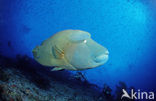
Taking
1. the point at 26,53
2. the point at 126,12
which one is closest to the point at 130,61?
the point at 126,12

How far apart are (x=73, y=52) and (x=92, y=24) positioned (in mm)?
5649

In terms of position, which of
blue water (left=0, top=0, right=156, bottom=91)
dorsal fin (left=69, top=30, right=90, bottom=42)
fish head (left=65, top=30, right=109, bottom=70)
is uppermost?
blue water (left=0, top=0, right=156, bottom=91)

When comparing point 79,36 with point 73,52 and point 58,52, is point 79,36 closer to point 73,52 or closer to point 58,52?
point 73,52

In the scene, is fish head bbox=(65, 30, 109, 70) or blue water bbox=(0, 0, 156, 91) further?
blue water bbox=(0, 0, 156, 91)

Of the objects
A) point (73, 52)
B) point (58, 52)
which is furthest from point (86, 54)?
point (58, 52)

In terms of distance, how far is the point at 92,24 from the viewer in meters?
6.80

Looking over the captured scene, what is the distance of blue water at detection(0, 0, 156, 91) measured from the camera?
656cm

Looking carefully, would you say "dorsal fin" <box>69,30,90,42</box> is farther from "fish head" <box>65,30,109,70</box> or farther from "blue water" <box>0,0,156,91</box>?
"blue water" <box>0,0,156,91</box>

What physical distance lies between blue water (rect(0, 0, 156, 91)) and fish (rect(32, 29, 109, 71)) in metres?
5.25

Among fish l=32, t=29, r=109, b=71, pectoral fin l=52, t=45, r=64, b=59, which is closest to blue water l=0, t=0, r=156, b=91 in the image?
fish l=32, t=29, r=109, b=71

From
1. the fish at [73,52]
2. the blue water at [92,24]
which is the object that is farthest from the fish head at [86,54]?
the blue water at [92,24]

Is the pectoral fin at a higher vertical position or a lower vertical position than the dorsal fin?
lower

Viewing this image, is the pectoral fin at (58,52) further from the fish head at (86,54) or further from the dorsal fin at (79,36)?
the dorsal fin at (79,36)

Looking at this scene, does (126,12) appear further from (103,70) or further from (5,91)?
(5,91)
